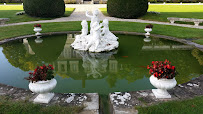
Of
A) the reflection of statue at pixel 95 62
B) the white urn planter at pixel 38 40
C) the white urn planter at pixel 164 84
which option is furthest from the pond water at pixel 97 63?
the white urn planter at pixel 164 84

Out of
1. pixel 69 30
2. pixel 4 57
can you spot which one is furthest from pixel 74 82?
pixel 69 30

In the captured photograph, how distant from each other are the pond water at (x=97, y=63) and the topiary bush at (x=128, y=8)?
38.1 ft

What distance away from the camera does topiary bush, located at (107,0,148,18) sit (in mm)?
22953

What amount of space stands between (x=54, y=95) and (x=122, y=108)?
223cm

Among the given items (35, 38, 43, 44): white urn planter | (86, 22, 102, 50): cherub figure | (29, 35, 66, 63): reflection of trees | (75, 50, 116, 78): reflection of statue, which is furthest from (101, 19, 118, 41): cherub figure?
(35, 38, 43, 44): white urn planter

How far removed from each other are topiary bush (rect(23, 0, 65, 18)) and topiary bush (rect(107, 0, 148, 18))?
758cm

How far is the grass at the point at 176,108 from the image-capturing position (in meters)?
4.67

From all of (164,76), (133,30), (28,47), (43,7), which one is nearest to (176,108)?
(164,76)

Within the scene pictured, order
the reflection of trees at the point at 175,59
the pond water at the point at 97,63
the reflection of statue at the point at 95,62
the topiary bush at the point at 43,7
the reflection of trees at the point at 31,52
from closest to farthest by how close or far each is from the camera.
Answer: the pond water at the point at 97,63 < the reflection of trees at the point at 175,59 < the reflection of statue at the point at 95,62 < the reflection of trees at the point at 31,52 < the topiary bush at the point at 43,7

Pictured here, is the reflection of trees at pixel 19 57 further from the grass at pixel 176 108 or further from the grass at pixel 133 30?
the grass at pixel 176 108

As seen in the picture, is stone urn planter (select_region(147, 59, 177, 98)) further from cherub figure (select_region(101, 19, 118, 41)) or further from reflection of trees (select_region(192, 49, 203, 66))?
cherub figure (select_region(101, 19, 118, 41))

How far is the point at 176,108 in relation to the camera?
188 inches

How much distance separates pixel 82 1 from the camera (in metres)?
52.6

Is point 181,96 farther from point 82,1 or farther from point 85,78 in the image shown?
point 82,1
